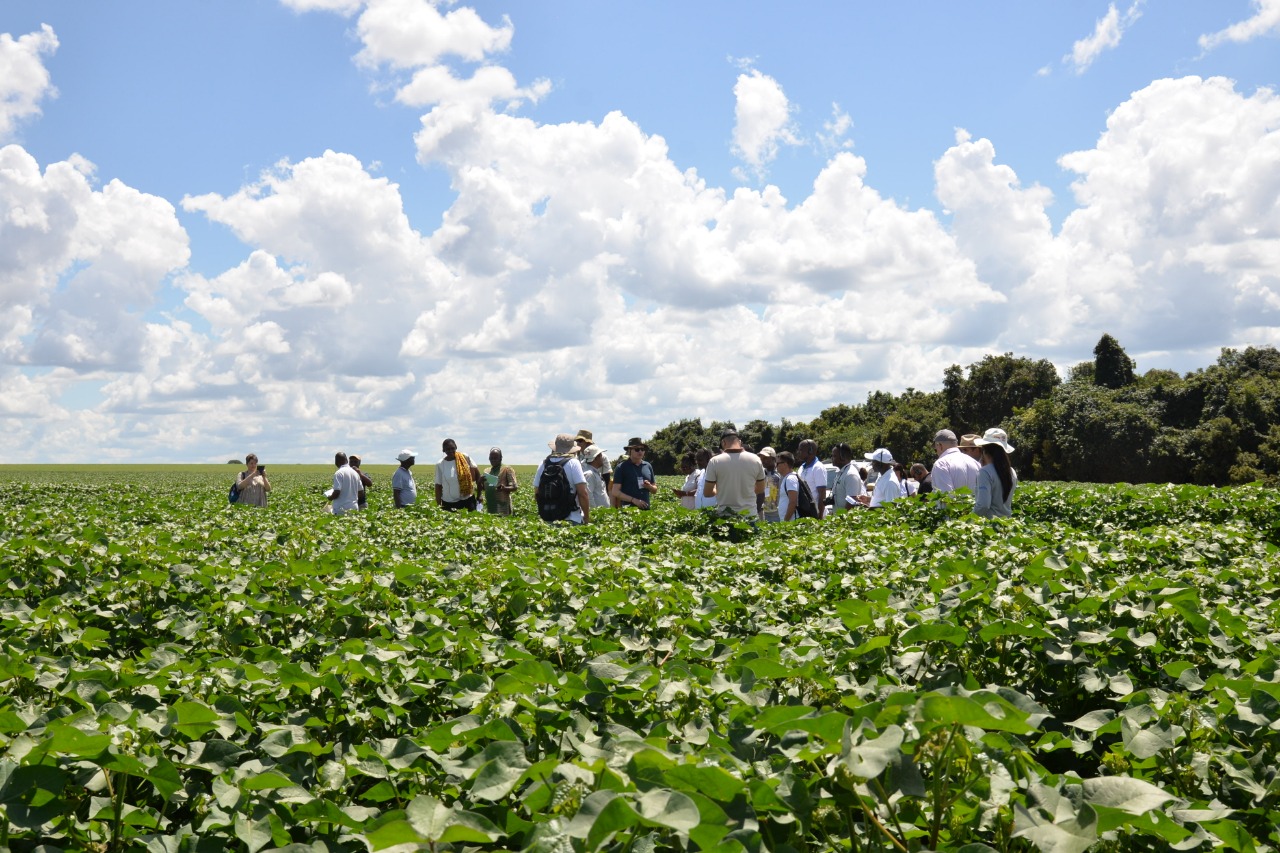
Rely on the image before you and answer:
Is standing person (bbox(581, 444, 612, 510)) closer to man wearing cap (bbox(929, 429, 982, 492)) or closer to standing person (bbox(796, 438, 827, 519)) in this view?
standing person (bbox(796, 438, 827, 519))

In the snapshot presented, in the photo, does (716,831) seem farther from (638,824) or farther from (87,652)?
(87,652)

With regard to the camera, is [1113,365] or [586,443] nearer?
[586,443]

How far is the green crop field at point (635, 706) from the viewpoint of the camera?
1871mm

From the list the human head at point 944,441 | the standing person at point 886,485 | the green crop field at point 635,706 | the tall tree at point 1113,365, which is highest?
the tall tree at point 1113,365

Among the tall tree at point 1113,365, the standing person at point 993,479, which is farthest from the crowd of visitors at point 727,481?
the tall tree at point 1113,365

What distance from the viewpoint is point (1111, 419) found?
161ft

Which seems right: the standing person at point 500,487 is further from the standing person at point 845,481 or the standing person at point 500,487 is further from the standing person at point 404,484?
the standing person at point 845,481

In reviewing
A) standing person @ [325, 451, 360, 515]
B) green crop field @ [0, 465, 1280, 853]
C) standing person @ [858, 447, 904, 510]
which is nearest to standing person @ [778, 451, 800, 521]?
standing person @ [858, 447, 904, 510]

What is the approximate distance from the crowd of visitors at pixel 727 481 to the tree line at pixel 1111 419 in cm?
2155

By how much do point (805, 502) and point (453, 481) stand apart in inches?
221

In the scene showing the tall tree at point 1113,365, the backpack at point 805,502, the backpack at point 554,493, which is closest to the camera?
the backpack at point 554,493

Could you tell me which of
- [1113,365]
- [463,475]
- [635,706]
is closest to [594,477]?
[463,475]

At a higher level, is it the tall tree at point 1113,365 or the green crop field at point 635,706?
the tall tree at point 1113,365

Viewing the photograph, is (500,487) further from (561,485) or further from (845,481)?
(845,481)
